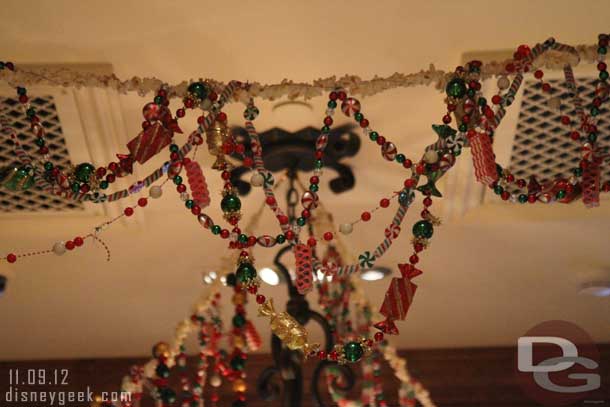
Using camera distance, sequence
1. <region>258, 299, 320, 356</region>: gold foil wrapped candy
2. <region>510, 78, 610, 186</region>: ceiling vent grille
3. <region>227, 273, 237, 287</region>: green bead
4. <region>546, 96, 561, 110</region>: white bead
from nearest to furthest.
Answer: <region>258, 299, 320, 356</region>: gold foil wrapped candy, <region>546, 96, 561, 110</region>: white bead, <region>510, 78, 610, 186</region>: ceiling vent grille, <region>227, 273, 237, 287</region>: green bead

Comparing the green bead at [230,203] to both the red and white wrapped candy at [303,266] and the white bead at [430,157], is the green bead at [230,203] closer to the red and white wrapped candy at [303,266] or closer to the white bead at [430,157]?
the red and white wrapped candy at [303,266]

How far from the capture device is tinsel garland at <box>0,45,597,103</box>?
1535 millimetres

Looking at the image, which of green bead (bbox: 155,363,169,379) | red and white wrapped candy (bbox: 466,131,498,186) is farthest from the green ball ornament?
green bead (bbox: 155,363,169,379)

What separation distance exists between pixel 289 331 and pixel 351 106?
44 cm

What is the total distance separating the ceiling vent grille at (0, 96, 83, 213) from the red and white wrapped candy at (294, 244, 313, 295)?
608 millimetres

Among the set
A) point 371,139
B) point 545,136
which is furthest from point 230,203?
point 545,136

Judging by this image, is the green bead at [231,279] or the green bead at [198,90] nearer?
the green bead at [198,90]

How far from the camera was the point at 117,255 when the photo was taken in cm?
224

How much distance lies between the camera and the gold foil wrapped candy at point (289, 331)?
1.49 metres

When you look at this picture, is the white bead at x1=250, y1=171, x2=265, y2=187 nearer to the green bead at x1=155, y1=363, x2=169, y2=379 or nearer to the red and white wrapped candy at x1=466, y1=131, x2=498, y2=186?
the red and white wrapped candy at x1=466, y1=131, x2=498, y2=186

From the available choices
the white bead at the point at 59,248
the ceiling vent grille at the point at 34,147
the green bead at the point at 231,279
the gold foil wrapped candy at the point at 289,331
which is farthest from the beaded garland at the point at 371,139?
the green bead at the point at 231,279

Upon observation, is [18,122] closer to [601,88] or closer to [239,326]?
[239,326]

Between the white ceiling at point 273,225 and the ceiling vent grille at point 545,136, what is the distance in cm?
13

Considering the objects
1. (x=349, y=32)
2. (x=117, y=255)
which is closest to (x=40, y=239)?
(x=117, y=255)
